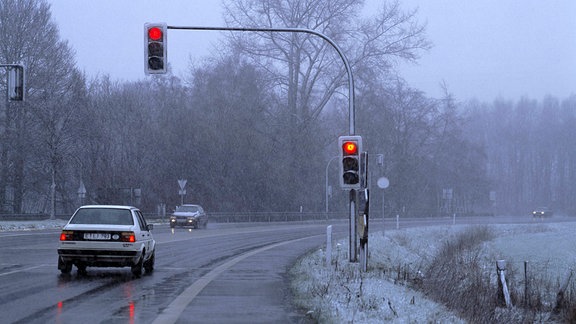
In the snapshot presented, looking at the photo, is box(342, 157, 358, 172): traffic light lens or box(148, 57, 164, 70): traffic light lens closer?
box(148, 57, 164, 70): traffic light lens

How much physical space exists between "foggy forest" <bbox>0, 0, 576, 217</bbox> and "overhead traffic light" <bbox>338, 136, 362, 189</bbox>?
3551 centimetres

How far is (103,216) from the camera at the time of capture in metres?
17.7

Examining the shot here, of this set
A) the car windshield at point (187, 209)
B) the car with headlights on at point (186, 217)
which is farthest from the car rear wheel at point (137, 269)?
the car windshield at point (187, 209)

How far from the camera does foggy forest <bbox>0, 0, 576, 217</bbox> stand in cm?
5466

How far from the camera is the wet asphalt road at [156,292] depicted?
37.6ft

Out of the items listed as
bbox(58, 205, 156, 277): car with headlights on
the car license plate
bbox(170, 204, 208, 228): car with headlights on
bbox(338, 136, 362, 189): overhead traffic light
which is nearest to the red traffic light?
bbox(338, 136, 362, 189): overhead traffic light

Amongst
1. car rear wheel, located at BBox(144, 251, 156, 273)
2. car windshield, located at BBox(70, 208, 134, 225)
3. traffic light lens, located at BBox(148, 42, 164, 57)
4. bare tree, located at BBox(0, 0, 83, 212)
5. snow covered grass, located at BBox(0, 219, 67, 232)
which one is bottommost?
car rear wheel, located at BBox(144, 251, 156, 273)

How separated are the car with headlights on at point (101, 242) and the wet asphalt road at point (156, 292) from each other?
403mm

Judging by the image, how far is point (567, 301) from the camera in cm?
1850

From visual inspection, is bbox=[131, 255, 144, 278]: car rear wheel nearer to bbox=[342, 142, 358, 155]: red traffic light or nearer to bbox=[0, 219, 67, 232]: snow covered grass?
bbox=[342, 142, 358, 155]: red traffic light

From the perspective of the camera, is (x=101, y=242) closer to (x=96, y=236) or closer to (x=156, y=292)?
(x=96, y=236)

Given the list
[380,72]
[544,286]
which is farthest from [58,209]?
[544,286]

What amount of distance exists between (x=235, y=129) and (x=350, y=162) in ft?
160

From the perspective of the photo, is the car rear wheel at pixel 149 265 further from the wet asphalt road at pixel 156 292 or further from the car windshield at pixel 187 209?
the car windshield at pixel 187 209
